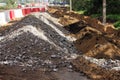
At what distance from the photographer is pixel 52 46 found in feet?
64.8

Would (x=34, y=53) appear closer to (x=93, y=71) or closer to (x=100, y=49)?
(x=100, y=49)

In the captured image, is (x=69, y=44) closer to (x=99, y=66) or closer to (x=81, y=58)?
(x=81, y=58)

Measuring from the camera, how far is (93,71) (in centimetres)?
1511

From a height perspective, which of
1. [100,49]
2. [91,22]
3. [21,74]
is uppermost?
[21,74]

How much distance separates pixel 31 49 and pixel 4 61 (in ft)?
6.67

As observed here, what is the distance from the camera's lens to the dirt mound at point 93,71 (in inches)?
551

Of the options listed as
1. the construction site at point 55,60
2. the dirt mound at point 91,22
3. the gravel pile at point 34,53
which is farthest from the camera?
the dirt mound at point 91,22

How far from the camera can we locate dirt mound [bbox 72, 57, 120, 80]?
551 inches

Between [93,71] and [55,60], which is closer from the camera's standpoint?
[93,71]

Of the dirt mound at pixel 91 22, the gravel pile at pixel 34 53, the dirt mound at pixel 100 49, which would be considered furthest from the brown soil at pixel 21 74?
the dirt mound at pixel 91 22

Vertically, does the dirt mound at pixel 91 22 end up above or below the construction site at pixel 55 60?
below

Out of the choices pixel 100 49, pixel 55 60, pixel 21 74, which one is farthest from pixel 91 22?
pixel 21 74

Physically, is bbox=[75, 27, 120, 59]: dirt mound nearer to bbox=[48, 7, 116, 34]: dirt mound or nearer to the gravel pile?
the gravel pile

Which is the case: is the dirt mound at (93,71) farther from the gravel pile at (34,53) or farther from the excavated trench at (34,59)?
the gravel pile at (34,53)
